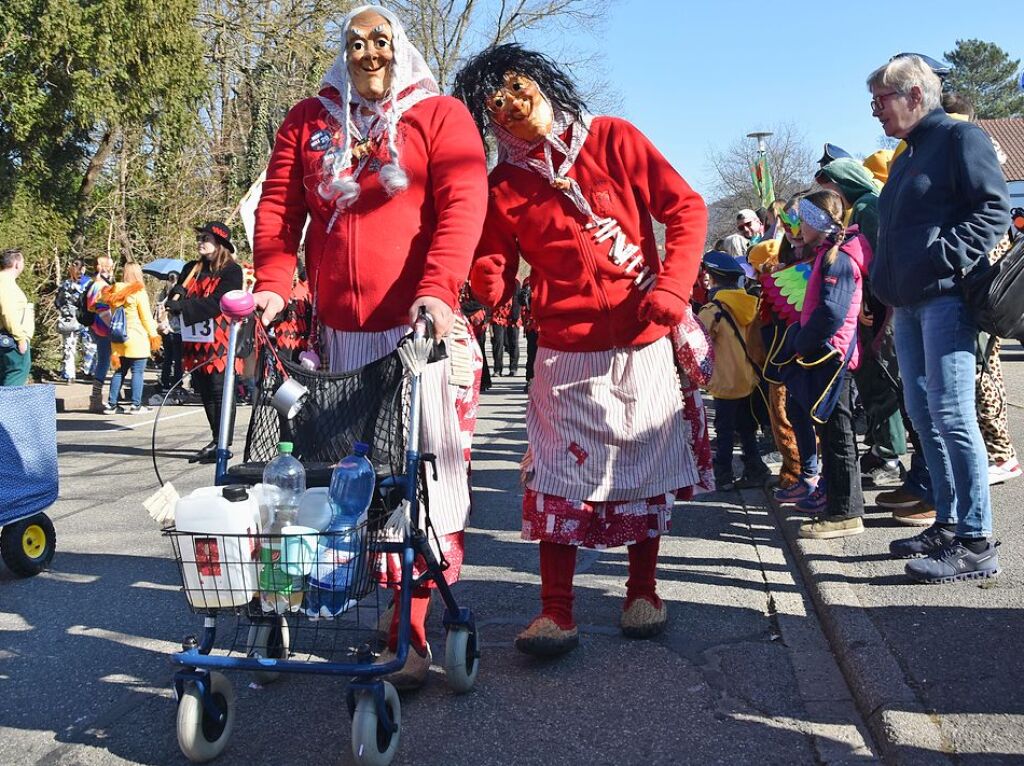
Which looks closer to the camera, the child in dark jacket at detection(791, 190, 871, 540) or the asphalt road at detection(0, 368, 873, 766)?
the asphalt road at detection(0, 368, 873, 766)

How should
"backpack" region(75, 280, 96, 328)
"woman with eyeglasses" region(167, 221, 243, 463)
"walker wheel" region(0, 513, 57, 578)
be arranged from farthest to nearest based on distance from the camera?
1. "backpack" region(75, 280, 96, 328)
2. "woman with eyeglasses" region(167, 221, 243, 463)
3. "walker wheel" region(0, 513, 57, 578)

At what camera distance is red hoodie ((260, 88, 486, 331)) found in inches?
136

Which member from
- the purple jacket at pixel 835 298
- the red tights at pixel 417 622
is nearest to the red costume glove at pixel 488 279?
the red tights at pixel 417 622

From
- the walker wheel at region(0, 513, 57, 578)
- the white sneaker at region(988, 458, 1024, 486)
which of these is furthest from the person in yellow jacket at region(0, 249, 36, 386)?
the white sneaker at region(988, 458, 1024, 486)

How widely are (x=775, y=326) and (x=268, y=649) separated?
3779 mm

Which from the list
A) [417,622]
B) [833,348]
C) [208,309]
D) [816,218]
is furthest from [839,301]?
[208,309]

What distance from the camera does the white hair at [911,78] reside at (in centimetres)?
418

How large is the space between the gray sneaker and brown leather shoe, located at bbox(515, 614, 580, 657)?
1.42 m

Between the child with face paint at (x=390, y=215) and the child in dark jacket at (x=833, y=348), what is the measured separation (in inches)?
88.4

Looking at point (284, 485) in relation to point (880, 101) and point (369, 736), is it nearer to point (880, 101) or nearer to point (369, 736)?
point (369, 736)

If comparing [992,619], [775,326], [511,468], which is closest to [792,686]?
[992,619]

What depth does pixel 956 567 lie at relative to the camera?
13.4 ft

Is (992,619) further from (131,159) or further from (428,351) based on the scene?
(131,159)

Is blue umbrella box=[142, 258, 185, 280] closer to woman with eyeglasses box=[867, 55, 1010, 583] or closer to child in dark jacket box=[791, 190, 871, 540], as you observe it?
child in dark jacket box=[791, 190, 871, 540]
